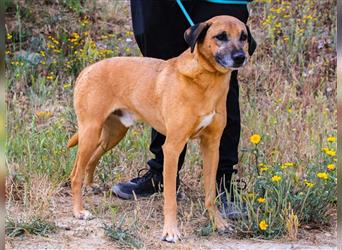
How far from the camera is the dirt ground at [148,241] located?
3.94 metres

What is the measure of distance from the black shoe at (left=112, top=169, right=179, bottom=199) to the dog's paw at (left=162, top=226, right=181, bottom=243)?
79 cm

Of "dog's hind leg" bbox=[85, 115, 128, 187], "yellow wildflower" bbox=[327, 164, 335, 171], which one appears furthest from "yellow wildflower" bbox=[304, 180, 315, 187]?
"dog's hind leg" bbox=[85, 115, 128, 187]

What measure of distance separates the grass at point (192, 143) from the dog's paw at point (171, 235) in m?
0.11

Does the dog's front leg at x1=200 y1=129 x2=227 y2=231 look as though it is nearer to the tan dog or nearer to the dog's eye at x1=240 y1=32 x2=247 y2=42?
the tan dog

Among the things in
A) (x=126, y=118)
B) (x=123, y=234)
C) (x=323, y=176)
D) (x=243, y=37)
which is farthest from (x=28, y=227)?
(x=323, y=176)

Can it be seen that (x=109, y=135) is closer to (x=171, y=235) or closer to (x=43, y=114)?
(x=171, y=235)

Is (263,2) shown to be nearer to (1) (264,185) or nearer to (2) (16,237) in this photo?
(1) (264,185)

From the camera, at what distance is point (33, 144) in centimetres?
530

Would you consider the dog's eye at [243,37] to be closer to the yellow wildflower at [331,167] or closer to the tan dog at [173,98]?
the tan dog at [173,98]

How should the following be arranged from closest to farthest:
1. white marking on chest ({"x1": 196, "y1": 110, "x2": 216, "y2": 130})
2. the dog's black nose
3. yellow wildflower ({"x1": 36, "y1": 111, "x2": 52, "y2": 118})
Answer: the dog's black nose, white marking on chest ({"x1": 196, "y1": 110, "x2": 216, "y2": 130}), yellow wildflower ({"x1": 36, "y1": 111, "x2": 52, "y2": 118})

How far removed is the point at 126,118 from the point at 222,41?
986 mm

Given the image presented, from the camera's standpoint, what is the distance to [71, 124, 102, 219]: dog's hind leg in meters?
4.38

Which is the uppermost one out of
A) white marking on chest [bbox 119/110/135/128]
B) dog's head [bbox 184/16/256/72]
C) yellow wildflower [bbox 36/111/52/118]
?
dog's head [bbox 184/16/256/72]

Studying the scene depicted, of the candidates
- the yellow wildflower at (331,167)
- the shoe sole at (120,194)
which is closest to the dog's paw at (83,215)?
the shoe sole at (120,194)
